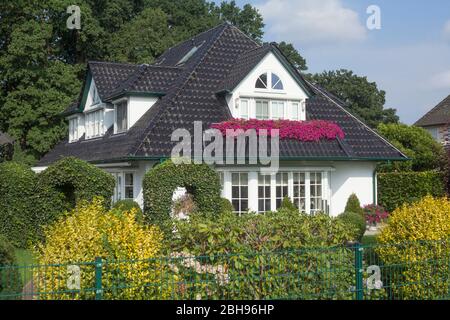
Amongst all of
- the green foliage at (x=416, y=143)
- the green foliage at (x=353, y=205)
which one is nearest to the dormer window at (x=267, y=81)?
the green foliage at (x=353, y=205)

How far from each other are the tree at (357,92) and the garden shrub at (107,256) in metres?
55.5

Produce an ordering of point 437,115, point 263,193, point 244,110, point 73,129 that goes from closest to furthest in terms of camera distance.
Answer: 1. point 263,193
2. point 244,110
3. point 73,129
4. point 437,115

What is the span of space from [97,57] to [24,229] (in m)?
28.6

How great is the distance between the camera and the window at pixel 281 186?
77.7ft

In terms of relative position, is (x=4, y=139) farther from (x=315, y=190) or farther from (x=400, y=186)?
(x=400, y=186)

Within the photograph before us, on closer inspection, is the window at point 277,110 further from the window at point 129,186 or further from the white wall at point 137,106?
the window at point 129,186

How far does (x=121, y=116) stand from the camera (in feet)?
84.2

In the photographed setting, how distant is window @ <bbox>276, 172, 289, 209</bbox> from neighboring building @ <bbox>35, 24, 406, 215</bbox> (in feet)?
0.13

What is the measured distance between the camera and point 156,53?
145 feet

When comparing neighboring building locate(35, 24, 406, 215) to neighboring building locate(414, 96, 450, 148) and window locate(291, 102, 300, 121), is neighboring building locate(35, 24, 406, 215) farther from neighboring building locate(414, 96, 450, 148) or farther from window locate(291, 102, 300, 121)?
neighboring building locate(414, 96, 450, 148)

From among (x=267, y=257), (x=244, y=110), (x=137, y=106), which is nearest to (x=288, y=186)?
(x=244, y=110)

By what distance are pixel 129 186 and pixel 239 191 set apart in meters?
4.42
